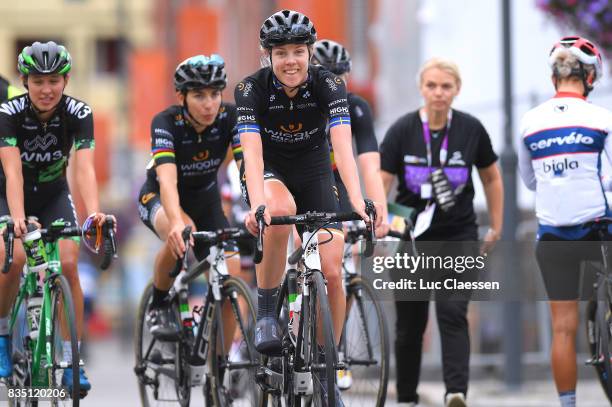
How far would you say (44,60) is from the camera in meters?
8.95

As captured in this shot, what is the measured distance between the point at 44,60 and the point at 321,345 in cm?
269

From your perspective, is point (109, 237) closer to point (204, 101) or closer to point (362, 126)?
point (204, 101)

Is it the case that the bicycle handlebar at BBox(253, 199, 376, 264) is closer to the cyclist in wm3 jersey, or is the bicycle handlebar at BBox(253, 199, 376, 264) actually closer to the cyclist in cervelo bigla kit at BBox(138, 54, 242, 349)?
the cyclist in wm3 jersey

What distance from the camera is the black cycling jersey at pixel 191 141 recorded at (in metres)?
9.52

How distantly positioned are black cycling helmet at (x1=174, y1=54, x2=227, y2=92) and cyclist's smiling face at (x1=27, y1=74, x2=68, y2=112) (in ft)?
2.83

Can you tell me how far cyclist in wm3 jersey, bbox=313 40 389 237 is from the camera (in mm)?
8328

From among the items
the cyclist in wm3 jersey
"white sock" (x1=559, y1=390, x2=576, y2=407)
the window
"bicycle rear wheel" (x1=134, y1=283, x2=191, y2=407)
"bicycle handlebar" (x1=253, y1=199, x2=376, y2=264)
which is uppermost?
the window

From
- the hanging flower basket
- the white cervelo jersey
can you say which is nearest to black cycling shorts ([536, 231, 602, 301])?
the white cervelo jersey

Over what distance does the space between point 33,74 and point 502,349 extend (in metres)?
7.42

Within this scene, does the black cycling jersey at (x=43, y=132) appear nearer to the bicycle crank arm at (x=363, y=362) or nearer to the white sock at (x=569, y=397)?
the bicycle crank arm at (x=363, y=362)

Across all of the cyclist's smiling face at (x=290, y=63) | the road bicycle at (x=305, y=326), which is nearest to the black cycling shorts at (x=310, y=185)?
the road bicycle at (x=305, y=326)

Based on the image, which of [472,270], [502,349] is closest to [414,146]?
[472,270]

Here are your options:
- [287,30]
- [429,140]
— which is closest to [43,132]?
[287,30]

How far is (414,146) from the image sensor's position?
10023 millimetres
